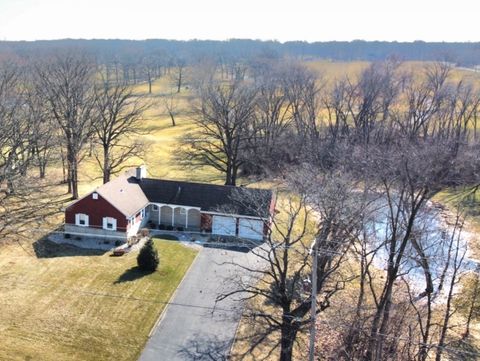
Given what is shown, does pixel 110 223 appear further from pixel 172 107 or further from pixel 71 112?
pixel 172 107

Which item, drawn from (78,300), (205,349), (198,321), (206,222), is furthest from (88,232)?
(205,349)

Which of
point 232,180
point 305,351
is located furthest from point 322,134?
point 305,351

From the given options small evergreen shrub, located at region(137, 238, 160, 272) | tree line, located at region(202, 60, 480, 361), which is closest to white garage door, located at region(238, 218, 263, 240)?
tree line, located at region(202, 60, 480, 361)

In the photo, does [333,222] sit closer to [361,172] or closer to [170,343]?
[170,343]

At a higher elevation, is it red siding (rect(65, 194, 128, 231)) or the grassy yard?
red siding (rect(65, 194, 128, 231))

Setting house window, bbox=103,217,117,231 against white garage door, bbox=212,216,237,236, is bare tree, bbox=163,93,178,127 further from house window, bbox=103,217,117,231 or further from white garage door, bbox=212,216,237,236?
house window, bbox=103,217,117,231
